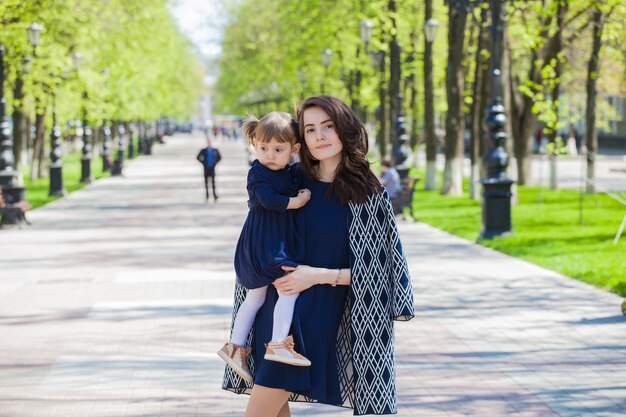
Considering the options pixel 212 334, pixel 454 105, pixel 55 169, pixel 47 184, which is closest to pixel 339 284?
pixel 212 334

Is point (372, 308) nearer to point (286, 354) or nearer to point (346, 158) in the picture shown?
point (286, 354)

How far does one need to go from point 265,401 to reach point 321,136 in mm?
1045

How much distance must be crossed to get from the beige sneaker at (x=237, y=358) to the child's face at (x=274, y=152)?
2.37 ft

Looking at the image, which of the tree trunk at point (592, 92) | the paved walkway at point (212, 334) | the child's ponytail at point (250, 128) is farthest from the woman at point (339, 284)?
the tree trunk at point (592, 92)

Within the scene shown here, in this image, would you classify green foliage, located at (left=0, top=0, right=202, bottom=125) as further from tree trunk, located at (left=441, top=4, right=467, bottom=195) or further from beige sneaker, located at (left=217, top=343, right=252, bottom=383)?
beige sneaker, located at (left=217, top=343, right=252, bottom=383)

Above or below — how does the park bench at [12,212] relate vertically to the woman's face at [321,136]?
below

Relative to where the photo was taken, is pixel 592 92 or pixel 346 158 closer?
pixel 346 158

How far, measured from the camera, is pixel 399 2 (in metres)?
37.5

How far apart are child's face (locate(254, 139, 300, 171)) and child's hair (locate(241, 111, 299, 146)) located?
0.02m

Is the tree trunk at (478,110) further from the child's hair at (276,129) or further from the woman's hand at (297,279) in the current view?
the woman's hand at (297,279)

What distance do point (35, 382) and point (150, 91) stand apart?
56.1 m

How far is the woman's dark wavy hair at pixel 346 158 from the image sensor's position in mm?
5094

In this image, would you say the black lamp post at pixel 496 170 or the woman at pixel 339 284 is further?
the black lamp post at pixel 496 170

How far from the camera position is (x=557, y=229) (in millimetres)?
22266
